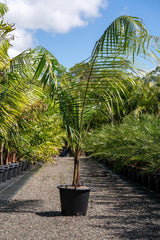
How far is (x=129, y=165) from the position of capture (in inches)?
272

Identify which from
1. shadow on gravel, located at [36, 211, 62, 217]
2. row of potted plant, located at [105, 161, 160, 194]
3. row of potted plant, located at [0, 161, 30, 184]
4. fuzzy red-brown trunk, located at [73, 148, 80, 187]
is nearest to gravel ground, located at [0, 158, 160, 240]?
shadow on gravel, located at [36, 211, 62, 217]

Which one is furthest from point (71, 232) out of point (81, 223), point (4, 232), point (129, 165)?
point (129, 165)

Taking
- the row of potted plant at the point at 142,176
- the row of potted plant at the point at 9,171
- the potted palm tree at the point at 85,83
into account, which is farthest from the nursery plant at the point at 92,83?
the row of potted plant at the point at 9,171

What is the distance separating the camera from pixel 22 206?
13.4ft

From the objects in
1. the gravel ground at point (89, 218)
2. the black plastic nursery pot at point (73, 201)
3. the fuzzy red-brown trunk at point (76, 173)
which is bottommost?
the gravel ground at point (89, 218)

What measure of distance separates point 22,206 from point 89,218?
113cm

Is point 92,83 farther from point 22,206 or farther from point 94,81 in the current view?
point 22,206

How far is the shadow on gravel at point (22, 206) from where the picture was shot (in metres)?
3.85

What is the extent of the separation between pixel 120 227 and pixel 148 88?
10312mm

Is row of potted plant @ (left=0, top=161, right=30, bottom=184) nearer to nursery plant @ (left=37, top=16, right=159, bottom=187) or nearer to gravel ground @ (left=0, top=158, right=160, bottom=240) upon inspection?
gravel ground @ (left=0, top=158, right=160, bottom=240)

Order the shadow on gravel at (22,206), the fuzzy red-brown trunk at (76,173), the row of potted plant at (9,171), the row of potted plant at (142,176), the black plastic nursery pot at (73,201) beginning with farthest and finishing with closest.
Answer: the row of potted plant at (9,171) < the row of potted plant at (142,176) < the shadow on gravel at (22,206) < the fuzzy red-brown trunk at (76,173) < the black plastic nursery pot at (73,201)

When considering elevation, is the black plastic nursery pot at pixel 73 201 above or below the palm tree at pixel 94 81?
below

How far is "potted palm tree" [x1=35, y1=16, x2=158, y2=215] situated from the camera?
123 inches

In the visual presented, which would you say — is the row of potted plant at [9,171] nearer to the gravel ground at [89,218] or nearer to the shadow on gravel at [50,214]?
the gravel ground at [89,218]
